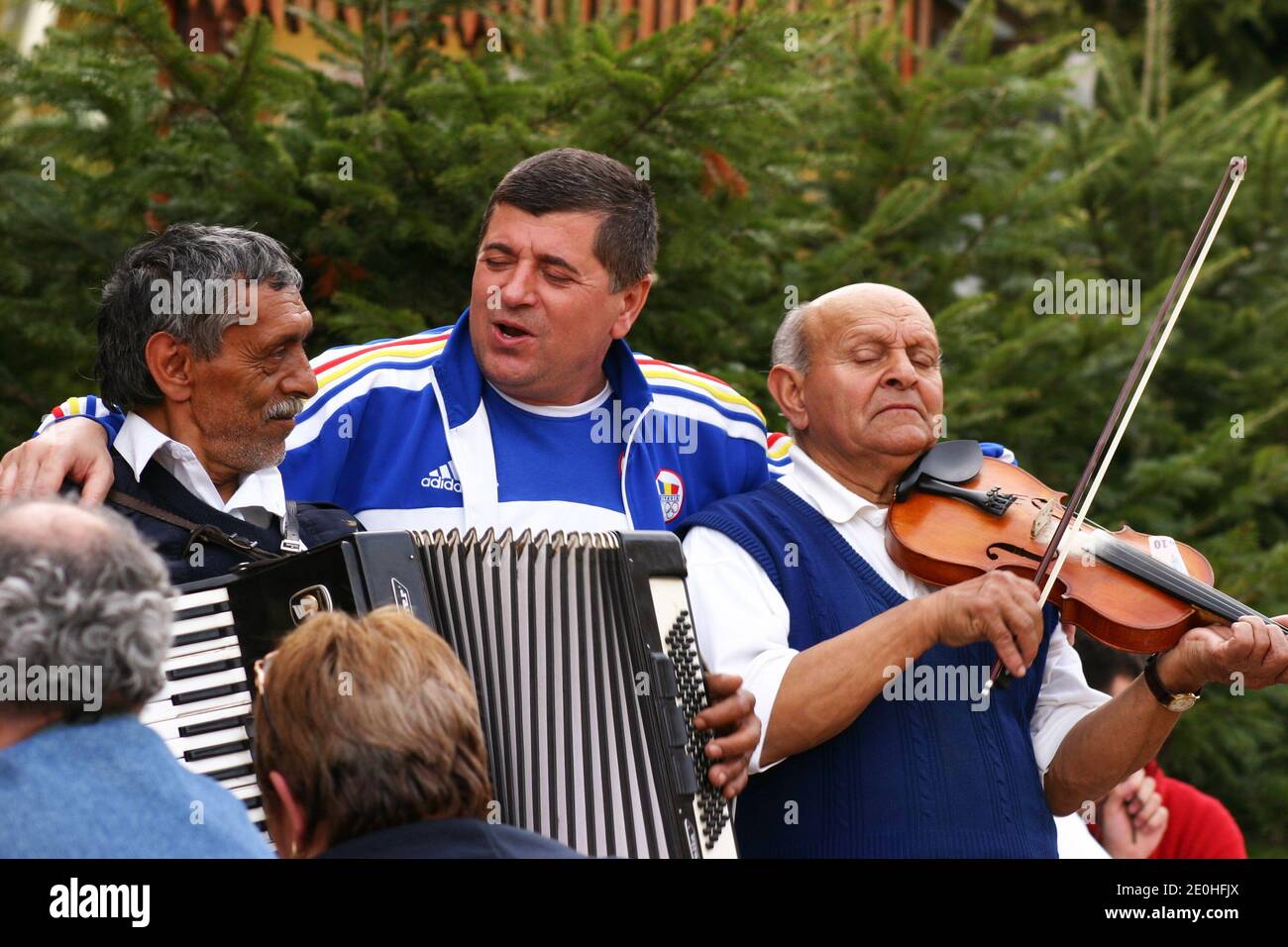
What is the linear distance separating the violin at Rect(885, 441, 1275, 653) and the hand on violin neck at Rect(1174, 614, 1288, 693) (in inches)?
1.1

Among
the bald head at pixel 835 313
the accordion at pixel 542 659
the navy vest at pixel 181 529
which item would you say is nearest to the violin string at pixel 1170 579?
the bald head at pixel 835 313

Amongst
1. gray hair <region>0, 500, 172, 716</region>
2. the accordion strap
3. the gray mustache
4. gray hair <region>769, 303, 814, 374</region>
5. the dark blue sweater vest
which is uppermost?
gray hair <region>769, 303, 814, 374</region>

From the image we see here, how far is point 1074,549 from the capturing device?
322 cm

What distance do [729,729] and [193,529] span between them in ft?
3.37

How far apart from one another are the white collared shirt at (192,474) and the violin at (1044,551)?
123cm

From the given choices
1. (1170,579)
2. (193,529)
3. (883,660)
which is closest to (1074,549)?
(1170,579)

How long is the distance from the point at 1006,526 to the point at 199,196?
2.67m

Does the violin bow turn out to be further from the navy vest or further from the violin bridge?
the navy vest

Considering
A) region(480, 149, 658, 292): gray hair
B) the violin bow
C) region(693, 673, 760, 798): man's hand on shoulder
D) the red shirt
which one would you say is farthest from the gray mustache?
the red shirt

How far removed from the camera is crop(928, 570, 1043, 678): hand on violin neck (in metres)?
2.92

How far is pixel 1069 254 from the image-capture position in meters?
6.95
